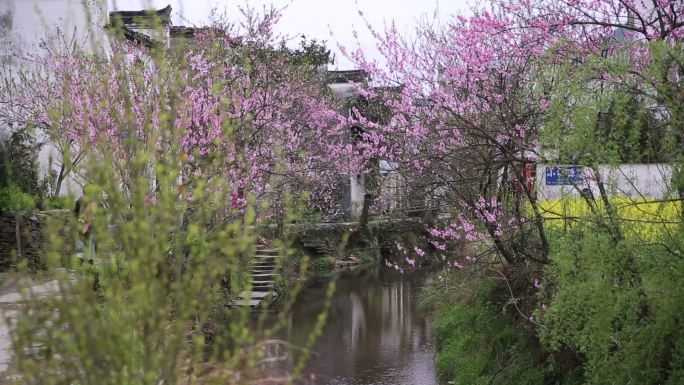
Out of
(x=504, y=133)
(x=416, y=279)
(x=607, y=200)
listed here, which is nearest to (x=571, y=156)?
(x=607, y=200)

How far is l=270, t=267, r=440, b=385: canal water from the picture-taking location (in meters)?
10.5

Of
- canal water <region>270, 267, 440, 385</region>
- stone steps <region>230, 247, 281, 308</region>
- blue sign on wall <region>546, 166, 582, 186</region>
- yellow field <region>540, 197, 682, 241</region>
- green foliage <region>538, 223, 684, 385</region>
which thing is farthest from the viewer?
stone steps <region>230, 247, 281, 308</region>

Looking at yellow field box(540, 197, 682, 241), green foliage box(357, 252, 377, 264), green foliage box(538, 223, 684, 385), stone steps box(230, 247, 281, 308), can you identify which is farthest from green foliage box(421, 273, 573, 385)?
green foliage box(357, 252, 377, 264)

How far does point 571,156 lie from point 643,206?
0.58m

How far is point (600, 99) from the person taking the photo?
5180mm

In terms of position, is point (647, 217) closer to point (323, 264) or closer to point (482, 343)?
point (482, 343)

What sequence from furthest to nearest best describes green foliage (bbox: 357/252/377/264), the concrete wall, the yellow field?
green foliage (bbox: 357/252/377/264) → the concrete wall → the yellow field

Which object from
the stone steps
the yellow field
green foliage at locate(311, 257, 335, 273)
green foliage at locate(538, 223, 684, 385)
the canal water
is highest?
the yellow field

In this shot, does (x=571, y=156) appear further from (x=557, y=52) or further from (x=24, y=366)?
(x=24, y=366)

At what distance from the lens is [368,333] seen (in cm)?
1361

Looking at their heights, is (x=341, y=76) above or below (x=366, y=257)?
above

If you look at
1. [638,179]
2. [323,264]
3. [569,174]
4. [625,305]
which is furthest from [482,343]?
[323,264]

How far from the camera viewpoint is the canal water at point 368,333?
34.6ft

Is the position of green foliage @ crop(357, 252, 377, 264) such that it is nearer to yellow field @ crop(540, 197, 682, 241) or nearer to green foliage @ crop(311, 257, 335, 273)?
green foliage @ crop(311, 257, 335, 273)
